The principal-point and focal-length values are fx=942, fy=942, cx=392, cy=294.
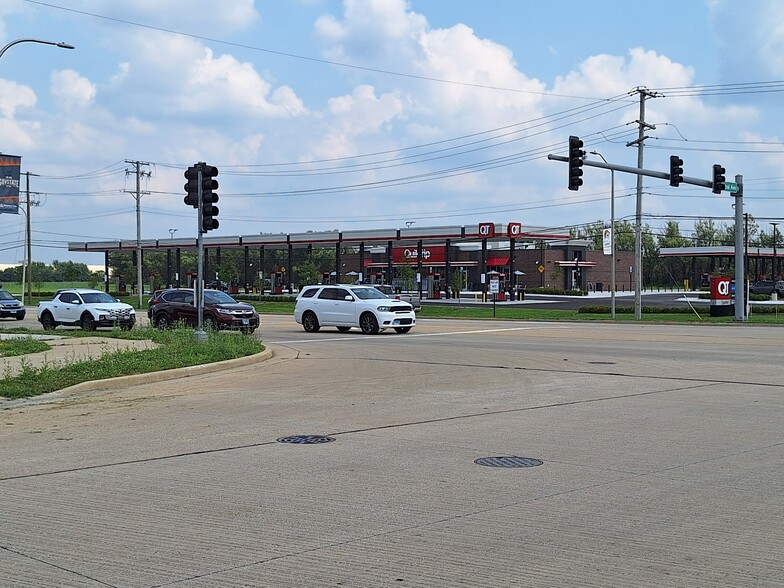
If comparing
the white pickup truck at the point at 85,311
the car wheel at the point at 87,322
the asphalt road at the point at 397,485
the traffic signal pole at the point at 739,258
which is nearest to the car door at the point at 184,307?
the white pickup truck at the point at 85,311

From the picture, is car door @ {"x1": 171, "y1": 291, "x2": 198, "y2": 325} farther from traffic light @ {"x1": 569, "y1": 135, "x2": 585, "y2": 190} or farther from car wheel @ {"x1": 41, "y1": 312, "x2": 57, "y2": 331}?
traffic light @ {"x1": 569, "y1": 135, "x2": 585, "y2": 190}

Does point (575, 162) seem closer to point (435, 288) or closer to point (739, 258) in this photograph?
point (739, 258)

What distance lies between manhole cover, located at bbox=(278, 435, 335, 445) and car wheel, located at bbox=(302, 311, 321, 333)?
2384 centimetres

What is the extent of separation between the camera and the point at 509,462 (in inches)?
376

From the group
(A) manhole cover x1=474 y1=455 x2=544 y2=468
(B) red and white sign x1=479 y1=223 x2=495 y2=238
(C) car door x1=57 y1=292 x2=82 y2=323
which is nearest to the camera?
(A) manhole cover x1=474 y1=455 x2=544 y2=468

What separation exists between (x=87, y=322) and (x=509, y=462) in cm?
2815

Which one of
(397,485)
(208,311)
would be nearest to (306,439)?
(397,485)

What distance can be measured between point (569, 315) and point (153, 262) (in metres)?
119

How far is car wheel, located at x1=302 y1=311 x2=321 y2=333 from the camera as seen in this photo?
3503 cm

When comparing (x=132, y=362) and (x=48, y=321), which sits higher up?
(x=132, y=362)

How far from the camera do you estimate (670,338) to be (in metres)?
30.9

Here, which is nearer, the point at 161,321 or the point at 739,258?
the point at 161,321

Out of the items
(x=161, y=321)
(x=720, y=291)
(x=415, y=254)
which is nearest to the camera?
(x=161, y=321)

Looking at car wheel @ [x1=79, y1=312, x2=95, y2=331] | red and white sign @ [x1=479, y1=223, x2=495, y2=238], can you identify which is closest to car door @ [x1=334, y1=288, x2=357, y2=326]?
car wheel @ [x1=79, y1=312, x2=95, y2=331]
